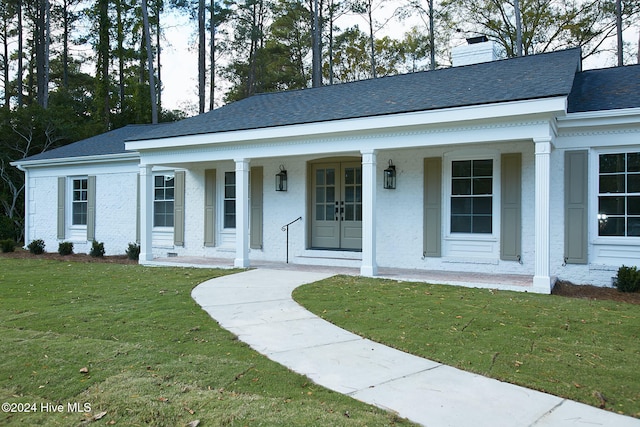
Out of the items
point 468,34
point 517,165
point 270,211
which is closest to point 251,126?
point 270,211

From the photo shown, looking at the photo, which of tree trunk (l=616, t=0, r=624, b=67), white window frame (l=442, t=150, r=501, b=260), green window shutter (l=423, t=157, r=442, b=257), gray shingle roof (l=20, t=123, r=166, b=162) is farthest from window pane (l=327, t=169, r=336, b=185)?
tree trunk (l=616, t=0, r=624, b=67)

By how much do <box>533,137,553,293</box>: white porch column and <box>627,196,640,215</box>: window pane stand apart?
199 cm

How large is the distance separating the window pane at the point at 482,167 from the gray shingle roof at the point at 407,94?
1443 mm

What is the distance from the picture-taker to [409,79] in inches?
488

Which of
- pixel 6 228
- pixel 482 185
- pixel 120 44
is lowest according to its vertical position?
pixel 6 228

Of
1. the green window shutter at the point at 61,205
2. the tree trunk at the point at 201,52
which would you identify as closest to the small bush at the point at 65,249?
the green window shutter at the point at 61,205

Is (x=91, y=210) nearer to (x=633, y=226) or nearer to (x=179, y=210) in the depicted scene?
(x=179, y=210)

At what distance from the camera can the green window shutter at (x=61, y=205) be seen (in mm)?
15742

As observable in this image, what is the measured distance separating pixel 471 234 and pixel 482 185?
0.99 metres

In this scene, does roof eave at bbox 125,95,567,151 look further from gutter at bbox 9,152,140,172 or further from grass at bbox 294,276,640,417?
grass at bbox 294,276,640,417

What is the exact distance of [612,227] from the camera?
348 inches

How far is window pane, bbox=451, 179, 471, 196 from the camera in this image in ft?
33.0

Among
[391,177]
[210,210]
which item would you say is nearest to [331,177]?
[391,177]

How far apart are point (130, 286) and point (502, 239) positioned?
6722 mm
